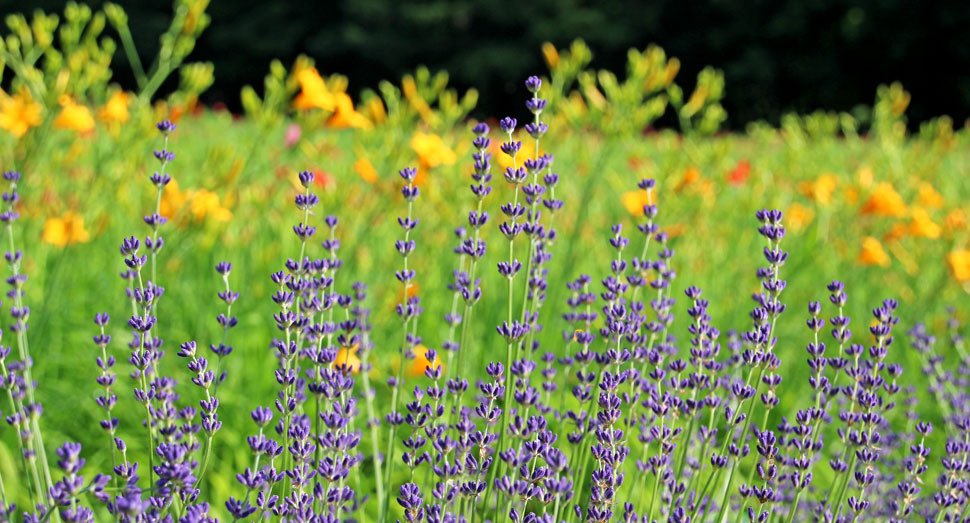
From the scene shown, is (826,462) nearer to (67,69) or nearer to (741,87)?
(67,69)

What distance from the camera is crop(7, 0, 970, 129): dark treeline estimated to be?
1898 centimetres

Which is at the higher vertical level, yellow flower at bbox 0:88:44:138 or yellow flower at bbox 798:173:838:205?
yellow flower at bbox 798:173:838:205

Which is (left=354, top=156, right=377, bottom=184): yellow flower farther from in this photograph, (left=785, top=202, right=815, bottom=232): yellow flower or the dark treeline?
the dark treeline

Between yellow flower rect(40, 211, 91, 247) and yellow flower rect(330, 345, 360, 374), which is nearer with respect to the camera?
yellow flower rect(330, 345, 360, 374)

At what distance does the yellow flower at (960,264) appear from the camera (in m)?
2.77

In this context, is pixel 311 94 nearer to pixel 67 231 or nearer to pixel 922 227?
pixel 67 231

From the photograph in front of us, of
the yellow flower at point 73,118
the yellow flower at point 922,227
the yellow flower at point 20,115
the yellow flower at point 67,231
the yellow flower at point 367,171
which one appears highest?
the yellow flower at point 922,227

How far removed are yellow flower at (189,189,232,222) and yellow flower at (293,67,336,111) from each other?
0.36m

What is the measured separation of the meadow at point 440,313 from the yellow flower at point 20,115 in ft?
0.04

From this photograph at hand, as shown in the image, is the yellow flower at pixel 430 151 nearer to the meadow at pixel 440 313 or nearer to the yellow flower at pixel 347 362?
the meadow at pixel 440 313

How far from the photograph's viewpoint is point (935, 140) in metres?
4.19

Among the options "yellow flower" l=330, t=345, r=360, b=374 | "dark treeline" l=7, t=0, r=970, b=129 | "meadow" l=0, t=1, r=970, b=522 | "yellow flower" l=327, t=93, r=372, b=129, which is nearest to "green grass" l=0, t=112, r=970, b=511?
"meadow" l=0, t=1, r=970, b=522

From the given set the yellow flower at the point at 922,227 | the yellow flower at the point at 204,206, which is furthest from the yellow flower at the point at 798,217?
the yellow flower at the point at 204,206

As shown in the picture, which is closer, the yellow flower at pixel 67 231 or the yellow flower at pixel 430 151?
the yellow flower at pixel 67 231
